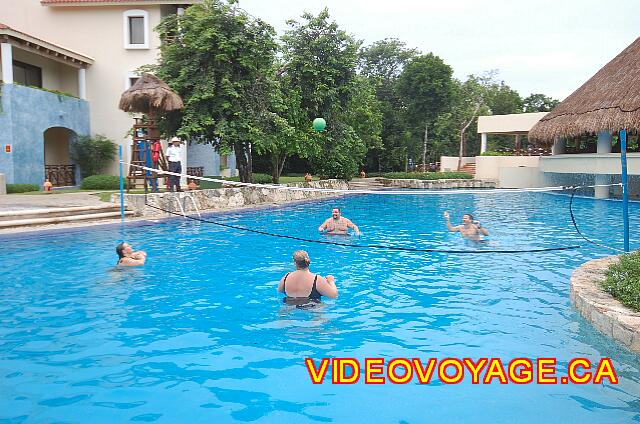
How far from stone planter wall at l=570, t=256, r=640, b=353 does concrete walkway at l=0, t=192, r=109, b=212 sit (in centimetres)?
1544

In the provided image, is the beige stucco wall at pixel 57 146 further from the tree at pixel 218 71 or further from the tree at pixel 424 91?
the tree at pixel 424 91

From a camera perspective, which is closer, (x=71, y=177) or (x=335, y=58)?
(x=71, y=177)

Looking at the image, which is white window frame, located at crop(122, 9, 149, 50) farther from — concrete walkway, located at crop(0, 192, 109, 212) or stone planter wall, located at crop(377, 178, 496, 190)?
stone planter wall, located at crop(377, 178, 496, 190)

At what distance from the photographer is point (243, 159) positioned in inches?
1007

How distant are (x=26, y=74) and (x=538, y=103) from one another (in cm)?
5509

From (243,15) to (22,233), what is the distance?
13089mm

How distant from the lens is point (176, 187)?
20.2m

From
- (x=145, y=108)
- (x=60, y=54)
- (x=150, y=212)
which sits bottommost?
(x=150, y=212)

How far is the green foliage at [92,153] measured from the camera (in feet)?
90.2

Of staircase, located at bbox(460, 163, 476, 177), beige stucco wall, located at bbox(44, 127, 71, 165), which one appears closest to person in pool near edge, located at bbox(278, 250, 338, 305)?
beige stucco wall, located at bbox(44, 127, 71, 165)

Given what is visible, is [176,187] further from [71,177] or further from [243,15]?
[71,177]

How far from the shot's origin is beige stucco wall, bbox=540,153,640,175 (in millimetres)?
25984

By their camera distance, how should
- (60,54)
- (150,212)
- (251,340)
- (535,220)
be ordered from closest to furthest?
(251,340) → (150,212) → (535,220) → (60,54)

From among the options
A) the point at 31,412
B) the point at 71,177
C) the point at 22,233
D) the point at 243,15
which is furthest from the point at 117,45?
the point at 31,412
